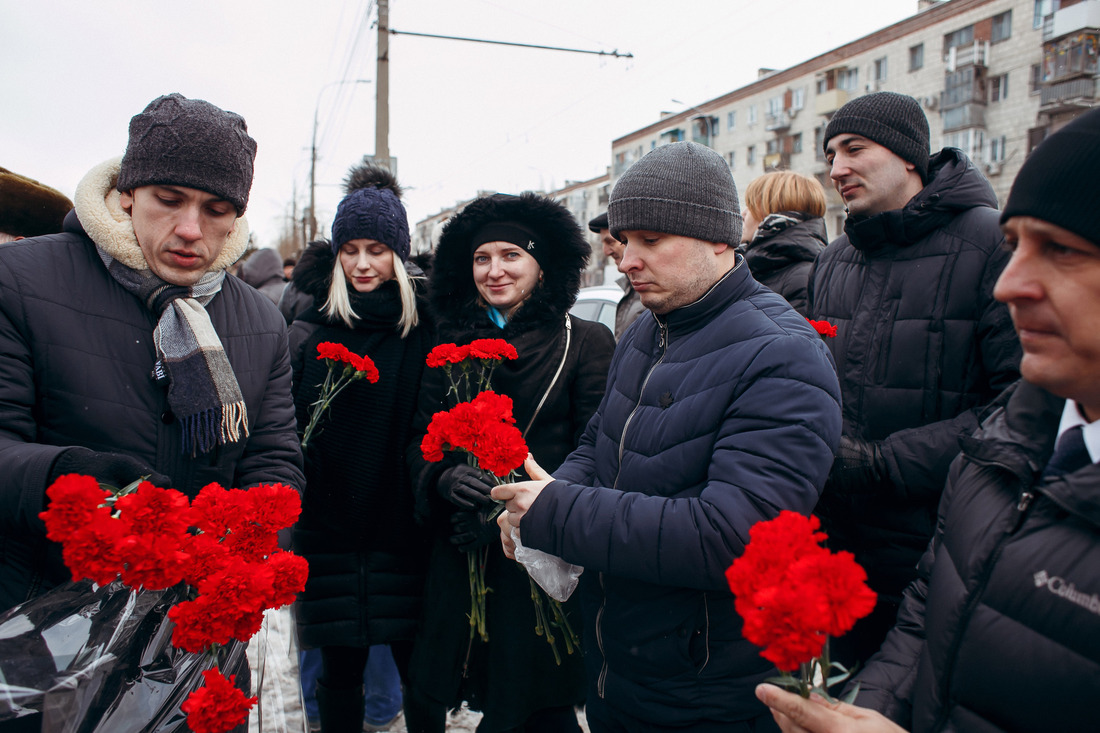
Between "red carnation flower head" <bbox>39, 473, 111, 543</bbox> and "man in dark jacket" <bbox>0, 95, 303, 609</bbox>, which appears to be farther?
"man in dark jacket" <bbox>0, 95, 303, 609</bbox>

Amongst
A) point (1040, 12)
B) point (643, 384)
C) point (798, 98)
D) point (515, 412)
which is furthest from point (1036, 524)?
point (798, 98)

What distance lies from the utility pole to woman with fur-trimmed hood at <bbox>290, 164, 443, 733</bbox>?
6.33 metres

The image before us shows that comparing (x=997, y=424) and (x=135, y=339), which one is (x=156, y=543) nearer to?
(x=135, y=339)

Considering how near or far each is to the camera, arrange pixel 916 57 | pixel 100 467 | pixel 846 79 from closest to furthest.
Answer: pixel 100 467 < pixel 916 57 < pixel 846 79

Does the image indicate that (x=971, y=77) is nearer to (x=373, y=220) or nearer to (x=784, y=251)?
(x=784, y=251)

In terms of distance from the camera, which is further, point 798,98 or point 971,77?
point 798,98

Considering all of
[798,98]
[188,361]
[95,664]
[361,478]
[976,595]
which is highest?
[798,98]

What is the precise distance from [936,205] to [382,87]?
8260mm

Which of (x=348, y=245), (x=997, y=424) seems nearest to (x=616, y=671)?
(x=997, y=424)

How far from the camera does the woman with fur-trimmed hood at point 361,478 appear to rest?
290 centimetres

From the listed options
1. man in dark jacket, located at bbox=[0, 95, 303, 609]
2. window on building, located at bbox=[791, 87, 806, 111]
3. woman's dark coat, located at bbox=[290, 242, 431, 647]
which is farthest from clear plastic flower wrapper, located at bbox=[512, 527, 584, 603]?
window on building, located at bbox=[791, 87, 806, 111]

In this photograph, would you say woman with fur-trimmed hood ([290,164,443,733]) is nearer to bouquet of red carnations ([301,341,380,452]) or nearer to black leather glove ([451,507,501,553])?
bouquet of red carnations ([301,341,380,452])

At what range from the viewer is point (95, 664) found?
4.24 feet

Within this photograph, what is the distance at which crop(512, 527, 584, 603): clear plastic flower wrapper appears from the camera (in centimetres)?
186
